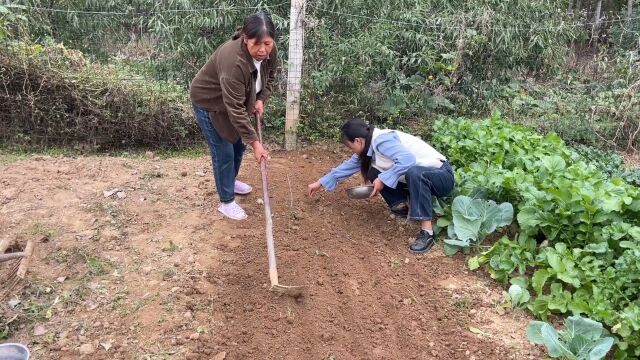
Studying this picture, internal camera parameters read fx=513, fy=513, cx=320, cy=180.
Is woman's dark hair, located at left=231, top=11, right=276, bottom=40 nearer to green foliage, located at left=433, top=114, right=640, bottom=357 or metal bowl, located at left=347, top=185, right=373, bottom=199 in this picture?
metal bowl, located at left=347, top=185, right=373, bottom=199

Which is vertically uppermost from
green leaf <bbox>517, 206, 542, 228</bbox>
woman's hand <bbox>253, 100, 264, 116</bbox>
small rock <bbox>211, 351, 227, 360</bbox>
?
woman's hand <bbox>253, 100, 264, 116</bbox>

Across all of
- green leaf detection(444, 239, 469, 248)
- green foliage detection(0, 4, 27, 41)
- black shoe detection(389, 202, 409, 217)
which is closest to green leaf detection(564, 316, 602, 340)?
green leaf detection(444, 239, 469, 248)

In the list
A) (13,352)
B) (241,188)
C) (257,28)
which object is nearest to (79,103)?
(241,188)

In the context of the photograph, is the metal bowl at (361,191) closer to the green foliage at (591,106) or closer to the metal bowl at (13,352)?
the metal bowl at (13,352)

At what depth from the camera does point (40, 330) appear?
2791mm

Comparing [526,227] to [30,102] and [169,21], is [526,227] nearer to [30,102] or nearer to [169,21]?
[169,21]

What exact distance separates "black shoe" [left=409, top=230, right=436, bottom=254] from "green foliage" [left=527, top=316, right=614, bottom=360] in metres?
1.10

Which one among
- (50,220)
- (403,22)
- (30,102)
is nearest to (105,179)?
(50,220)

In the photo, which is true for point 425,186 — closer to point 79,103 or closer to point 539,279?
point 539,279

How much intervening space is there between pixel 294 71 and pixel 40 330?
3183 mm

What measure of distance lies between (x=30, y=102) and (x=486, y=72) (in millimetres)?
4789

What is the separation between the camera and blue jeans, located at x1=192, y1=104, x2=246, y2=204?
354 centimetres

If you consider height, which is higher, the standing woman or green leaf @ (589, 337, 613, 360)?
the standing woman

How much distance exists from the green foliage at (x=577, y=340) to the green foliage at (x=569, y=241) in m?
0.15
